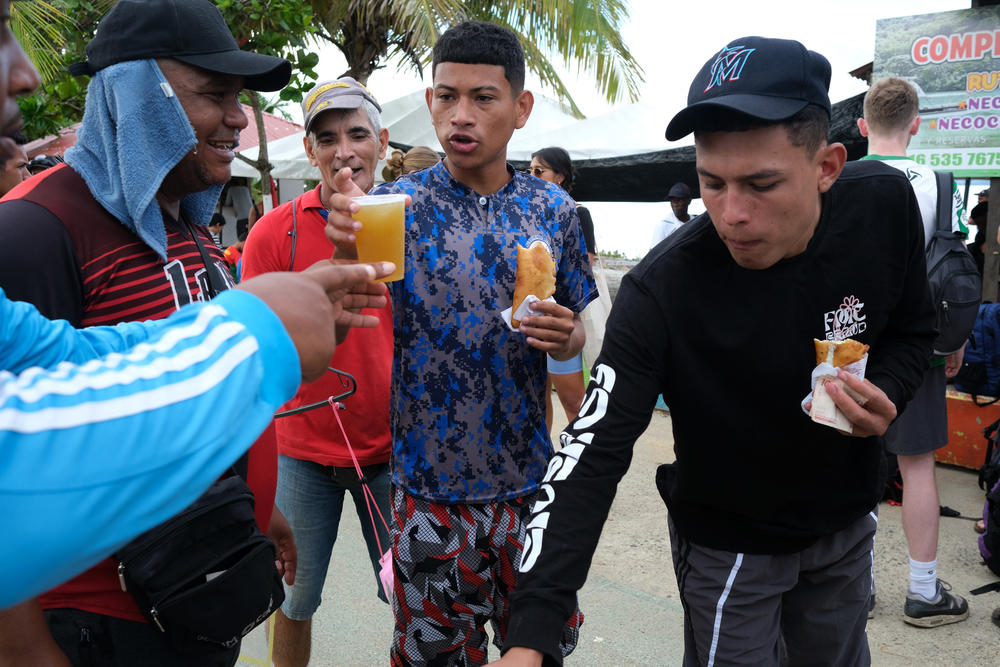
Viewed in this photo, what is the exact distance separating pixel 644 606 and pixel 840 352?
8.37ft

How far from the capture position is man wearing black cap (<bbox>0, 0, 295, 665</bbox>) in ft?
5.30

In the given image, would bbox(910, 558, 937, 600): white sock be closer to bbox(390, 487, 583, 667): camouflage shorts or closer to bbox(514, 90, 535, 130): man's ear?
bbox(390, 487, 583, 667): camouflage shorts

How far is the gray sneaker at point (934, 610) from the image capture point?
384 centimetres

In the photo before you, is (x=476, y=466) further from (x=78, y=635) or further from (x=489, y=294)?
(x=78, y=635)

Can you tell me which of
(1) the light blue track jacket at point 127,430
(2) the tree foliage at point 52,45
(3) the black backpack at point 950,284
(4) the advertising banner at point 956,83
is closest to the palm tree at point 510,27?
(2) the tree foliage at point 52,45

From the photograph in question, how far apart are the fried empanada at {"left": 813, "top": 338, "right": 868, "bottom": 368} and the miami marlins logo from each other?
28.1 inches

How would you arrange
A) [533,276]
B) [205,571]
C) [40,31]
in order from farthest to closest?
[40,31]
[533,276]
[205,571]

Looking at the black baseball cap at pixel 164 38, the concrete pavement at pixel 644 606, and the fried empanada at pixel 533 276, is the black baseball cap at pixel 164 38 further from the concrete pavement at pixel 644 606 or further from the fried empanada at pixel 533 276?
the concrete pavement at pixel 644 606

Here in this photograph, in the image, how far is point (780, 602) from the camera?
220cm

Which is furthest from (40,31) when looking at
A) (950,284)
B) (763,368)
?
(763,368)

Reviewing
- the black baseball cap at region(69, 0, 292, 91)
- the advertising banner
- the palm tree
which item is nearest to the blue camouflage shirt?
the black baseball cap at region(69, 0, 292, 91)

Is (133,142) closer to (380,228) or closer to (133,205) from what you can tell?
(133,205)

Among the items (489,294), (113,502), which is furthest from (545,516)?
(113,502)

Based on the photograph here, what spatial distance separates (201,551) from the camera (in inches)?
64.9
